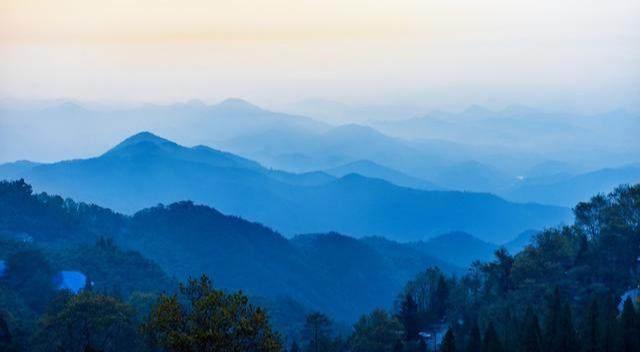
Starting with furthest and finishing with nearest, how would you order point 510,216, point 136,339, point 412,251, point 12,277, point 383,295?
point 510,216, point 412,251, point 383,295, point 12,277, point 136,339

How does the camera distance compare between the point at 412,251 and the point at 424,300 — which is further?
the point at 412,251

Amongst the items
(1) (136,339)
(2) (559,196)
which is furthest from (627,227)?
(2) (559,196)

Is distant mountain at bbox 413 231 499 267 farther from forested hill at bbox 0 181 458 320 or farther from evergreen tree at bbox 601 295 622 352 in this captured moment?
evergreen tree at bbox 601 295 622 352

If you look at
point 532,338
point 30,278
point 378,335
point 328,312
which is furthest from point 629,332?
point 328,312

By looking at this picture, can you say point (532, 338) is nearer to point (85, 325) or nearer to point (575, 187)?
point (85, 325)

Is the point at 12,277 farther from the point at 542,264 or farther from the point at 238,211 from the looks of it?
the point at 238,211

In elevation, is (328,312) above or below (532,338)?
above

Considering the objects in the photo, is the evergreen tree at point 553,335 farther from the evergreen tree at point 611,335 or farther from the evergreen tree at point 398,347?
the evergreen tree at point 398,347
